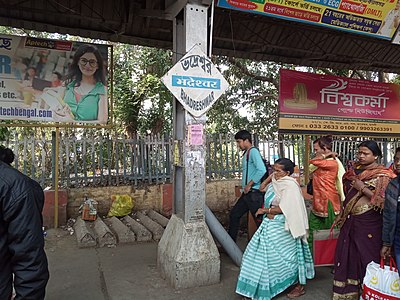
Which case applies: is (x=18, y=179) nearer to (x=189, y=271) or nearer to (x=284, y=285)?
(x=189, y=271)

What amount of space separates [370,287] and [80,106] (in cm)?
455

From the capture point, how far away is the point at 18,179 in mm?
1520

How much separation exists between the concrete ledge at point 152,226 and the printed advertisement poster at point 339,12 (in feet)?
11.0

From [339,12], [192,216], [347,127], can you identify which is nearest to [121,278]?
[192,216]

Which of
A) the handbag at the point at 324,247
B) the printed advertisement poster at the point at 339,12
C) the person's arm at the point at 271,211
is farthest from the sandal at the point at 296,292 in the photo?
the printed advertisement poster at the point at 339,12

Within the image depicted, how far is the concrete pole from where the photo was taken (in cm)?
330

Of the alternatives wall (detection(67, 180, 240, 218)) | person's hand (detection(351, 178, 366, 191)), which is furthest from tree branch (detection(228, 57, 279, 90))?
person's hand (detection(351, 178, 366, 191))

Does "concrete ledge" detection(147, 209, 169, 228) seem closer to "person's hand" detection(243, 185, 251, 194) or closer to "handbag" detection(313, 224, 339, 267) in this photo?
"person's hand" detection(243, 185, 251, 194)

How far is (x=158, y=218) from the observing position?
5805 millimetres

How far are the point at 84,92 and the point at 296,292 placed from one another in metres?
4.17

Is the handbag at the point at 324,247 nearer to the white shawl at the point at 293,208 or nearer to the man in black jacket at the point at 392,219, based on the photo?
the white shawl at the point at 293,208

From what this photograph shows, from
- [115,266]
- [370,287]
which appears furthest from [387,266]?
[115,266]

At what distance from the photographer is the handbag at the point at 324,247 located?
3.52 metres

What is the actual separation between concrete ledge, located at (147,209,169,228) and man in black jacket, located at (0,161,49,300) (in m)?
3.99
